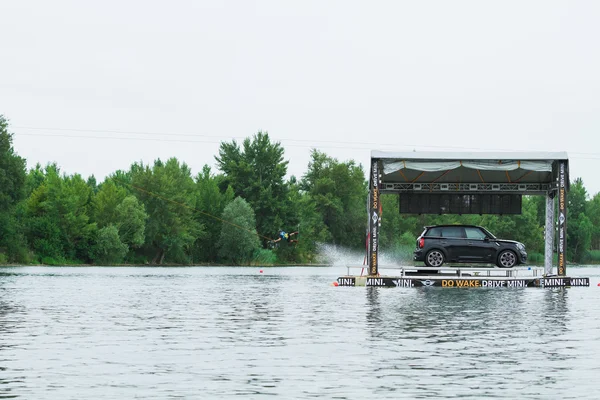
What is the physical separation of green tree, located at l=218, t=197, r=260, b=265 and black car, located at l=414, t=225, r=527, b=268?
66551 millimetres

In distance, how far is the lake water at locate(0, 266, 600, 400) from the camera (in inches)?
415

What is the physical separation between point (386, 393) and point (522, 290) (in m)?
23.4

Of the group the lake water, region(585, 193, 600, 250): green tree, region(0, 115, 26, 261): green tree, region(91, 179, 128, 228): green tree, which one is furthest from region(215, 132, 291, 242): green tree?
the lake water

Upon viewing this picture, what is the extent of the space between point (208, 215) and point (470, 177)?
75.0 meters

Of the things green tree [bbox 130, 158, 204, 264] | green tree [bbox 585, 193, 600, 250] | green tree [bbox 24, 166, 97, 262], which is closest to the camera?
green tree [bbox 24, 166, 97, 262]

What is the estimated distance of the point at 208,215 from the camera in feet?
359

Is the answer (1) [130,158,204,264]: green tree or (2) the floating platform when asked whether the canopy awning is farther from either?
(1) [130,158,204,264]: green tree

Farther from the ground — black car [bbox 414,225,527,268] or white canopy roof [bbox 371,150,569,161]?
white canopy roof [bbox 371,150,569,161]

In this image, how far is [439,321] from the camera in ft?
63.3

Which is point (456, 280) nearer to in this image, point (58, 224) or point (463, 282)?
point (463, 282)

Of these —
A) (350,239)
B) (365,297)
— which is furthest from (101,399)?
(350,239)

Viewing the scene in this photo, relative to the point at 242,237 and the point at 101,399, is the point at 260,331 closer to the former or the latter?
the point at 101,399

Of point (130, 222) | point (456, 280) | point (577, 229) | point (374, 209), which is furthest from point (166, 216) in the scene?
point (456, 280)

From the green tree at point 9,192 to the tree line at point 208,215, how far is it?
89mm
